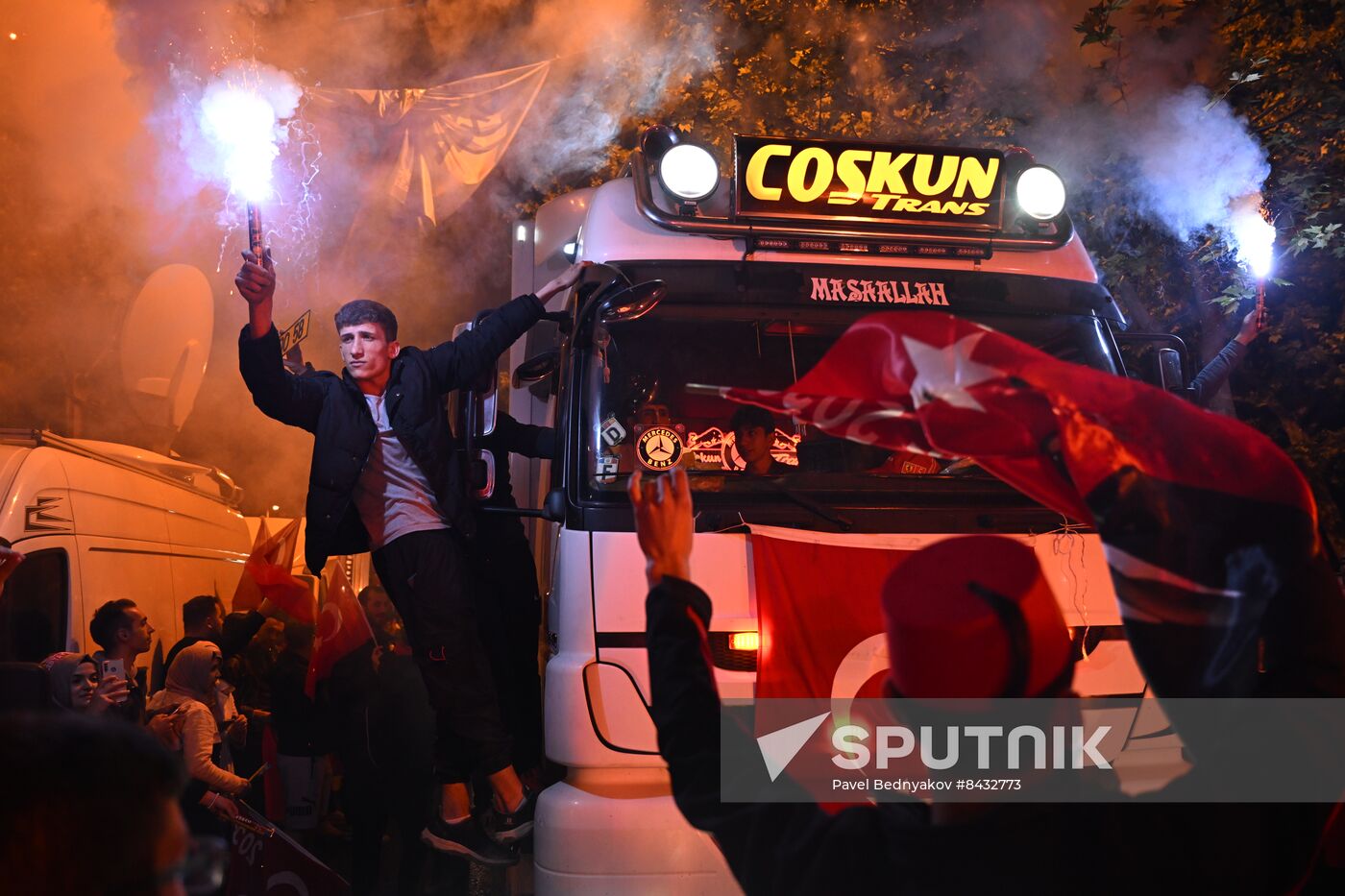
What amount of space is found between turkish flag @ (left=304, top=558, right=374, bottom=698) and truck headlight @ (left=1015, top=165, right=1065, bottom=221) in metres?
4.66

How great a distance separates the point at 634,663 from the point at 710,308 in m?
1.64

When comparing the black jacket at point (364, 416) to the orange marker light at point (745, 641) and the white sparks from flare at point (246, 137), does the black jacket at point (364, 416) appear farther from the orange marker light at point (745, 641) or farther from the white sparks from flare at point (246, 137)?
the orange marker light at point (745, 641)

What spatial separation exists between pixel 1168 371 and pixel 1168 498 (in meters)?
3.62

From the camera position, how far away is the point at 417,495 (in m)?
4.39

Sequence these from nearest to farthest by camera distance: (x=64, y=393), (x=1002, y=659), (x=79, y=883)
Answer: (x=79, y=883) < (x=1002, y=659) < (x=64, y=393)

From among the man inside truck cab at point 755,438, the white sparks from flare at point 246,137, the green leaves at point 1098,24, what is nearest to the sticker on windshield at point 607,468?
the man inside truck cab at point 755,438

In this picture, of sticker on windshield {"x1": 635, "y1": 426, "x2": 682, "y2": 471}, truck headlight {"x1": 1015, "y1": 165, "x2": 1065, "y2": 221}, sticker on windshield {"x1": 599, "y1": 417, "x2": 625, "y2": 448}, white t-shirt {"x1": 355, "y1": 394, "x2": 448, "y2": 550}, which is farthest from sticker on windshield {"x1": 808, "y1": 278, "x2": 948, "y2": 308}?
white t-shirt {"x1": 355, "y1": 394, "x2": 448, "y2": 550}

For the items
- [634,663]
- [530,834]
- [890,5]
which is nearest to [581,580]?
[634,663]

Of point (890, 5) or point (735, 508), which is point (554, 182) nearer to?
point (890, 5)

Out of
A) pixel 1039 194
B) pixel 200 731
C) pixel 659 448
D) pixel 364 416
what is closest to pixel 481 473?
pixel 364 416

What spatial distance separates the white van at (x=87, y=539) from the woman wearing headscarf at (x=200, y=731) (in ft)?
3.57

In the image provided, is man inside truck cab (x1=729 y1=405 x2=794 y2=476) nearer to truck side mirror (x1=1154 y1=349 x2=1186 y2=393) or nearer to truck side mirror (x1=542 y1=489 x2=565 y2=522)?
truck side mirror (x1=542 y1=489 x2=565 y2=522)

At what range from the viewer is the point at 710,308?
4.56 metres

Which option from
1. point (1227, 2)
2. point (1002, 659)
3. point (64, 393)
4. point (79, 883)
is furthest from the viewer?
point (64, 393)
